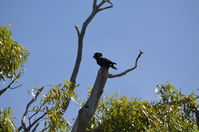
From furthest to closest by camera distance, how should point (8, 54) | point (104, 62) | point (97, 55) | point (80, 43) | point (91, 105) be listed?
point (80, 43) → point (8, 54) → point (97, 55) → point (104, 62) → point (91, 105)

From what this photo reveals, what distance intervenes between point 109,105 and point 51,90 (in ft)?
4.15

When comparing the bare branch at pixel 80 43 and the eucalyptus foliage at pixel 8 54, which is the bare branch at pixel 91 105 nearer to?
the bare branch at pixel 80 43

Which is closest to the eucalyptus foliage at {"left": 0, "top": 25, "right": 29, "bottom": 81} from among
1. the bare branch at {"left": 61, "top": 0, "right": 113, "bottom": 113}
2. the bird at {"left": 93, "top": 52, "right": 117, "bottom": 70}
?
the bare branch at {"left": 61, "top": 0, "right": 113, "bottom": 113}

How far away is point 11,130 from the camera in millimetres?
4816

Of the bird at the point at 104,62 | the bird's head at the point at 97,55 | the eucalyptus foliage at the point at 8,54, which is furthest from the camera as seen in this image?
the eucalyptus foliage at the point at 8,54

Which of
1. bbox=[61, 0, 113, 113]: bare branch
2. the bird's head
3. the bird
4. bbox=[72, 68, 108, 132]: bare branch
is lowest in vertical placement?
bbox=[72, 68, 108, 132]: bare branch

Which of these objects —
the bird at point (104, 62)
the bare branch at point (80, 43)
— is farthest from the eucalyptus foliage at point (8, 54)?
the bird at point (104, 62)

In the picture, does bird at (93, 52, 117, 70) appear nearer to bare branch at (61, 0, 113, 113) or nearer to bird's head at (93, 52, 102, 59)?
bird's head at (93, 52, 102, 59)

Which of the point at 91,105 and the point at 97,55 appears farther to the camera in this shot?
the point at 97,55

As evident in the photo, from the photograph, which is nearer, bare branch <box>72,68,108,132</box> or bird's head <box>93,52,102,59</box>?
bare branch <box>72,68,108,132</box>

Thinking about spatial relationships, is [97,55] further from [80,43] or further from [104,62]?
[80,43]

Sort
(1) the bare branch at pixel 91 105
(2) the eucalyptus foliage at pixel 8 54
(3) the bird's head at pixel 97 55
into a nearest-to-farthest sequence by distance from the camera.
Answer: (1) the bare branch at pixel 91 105 < (3) the bird's head at pixel 97 55 < (2) the eucalyptus foliage at pixel 8 54

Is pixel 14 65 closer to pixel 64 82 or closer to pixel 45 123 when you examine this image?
pixel 64 82

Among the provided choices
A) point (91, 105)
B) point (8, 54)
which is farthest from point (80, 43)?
point (91, 105)
